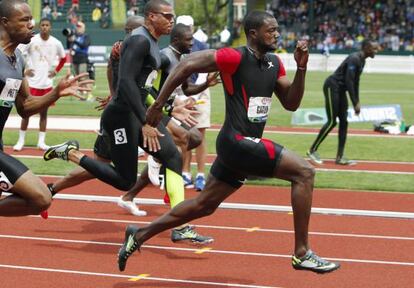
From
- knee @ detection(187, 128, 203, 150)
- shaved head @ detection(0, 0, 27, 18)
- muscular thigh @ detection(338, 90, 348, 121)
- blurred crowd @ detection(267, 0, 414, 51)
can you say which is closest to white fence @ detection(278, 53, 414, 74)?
blurred crowd @ detection(267, 0, 414, 51)

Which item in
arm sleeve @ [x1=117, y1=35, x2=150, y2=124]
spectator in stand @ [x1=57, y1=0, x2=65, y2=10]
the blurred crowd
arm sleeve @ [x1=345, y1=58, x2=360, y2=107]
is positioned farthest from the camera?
the blurred crowd

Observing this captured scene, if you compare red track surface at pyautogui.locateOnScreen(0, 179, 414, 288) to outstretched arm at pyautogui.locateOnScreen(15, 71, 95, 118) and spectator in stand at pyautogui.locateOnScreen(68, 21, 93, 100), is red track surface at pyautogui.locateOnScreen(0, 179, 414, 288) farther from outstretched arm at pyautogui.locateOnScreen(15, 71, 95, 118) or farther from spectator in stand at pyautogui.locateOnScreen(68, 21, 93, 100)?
spectator in stand at pyautogui.locateOnScreen(68, 21, 93, 100)

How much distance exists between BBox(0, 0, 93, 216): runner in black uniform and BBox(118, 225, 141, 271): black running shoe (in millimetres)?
793

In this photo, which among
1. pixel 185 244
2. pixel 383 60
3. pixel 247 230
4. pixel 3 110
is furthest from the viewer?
pixel 383 60

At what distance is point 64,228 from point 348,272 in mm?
3260

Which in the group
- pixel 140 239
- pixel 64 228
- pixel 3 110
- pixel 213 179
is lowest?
pixel 64 228

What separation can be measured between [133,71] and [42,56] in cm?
931

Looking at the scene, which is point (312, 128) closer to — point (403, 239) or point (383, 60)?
point (403, 239)

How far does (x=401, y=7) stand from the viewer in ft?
205

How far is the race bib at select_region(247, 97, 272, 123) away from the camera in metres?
6.88

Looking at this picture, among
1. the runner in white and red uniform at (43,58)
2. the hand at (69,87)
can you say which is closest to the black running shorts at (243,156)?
the hand at (69,87)

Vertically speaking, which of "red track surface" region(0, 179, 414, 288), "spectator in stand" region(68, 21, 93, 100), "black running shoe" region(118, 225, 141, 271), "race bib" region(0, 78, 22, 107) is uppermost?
"race bib" region(0, 78, 22, 107)

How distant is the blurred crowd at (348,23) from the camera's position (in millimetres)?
59375

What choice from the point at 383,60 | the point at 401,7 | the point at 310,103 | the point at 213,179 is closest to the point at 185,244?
the point at 213,179
